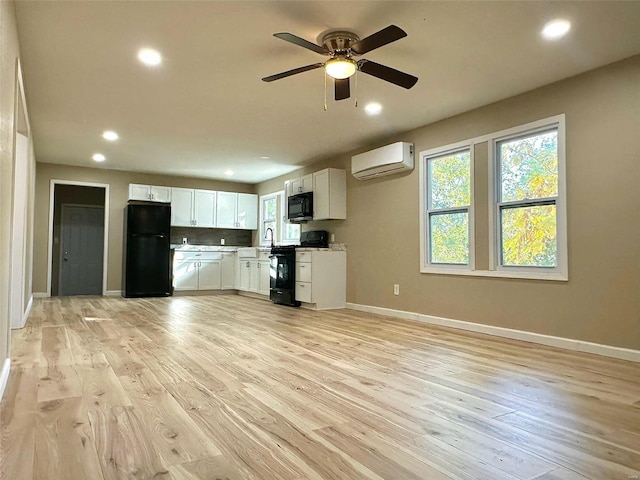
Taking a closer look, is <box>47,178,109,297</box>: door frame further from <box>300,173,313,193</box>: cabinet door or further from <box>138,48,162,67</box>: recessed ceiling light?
<box>138,48,162,67</box>: recessed ceiling light

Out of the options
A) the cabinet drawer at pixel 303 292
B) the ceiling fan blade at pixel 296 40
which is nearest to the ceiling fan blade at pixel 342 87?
the ceiling fan blade at pixel 296 40

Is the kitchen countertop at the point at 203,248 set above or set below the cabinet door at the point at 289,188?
below

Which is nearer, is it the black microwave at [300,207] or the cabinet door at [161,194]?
the black microwave at [300,207]

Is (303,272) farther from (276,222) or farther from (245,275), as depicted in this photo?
(276,222)

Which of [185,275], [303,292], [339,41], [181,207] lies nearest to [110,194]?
[181,207]

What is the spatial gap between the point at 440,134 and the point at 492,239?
56.4 inches

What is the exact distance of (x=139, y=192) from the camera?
26.9 ft

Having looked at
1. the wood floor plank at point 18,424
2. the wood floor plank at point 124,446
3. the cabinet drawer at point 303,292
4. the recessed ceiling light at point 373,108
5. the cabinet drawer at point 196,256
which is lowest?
the wood floor plank at point 124,446

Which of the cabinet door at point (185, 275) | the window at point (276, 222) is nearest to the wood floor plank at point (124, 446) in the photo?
the window at point (276, 222)

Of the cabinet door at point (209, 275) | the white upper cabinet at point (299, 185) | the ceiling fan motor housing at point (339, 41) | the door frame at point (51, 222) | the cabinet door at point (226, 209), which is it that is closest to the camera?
the ceiling fan motor housing at point (339, 41)

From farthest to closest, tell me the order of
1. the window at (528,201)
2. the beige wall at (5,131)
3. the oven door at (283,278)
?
the oven door at (283,278)
the window at (528,201)
the beige wall at (5,131)

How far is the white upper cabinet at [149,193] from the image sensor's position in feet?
26.7

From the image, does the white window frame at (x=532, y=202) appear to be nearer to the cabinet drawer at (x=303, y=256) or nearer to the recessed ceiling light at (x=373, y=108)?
the recessed ceiling light at (x=373, y=108)

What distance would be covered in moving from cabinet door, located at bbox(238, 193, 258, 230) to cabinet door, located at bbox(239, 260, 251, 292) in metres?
1.07
